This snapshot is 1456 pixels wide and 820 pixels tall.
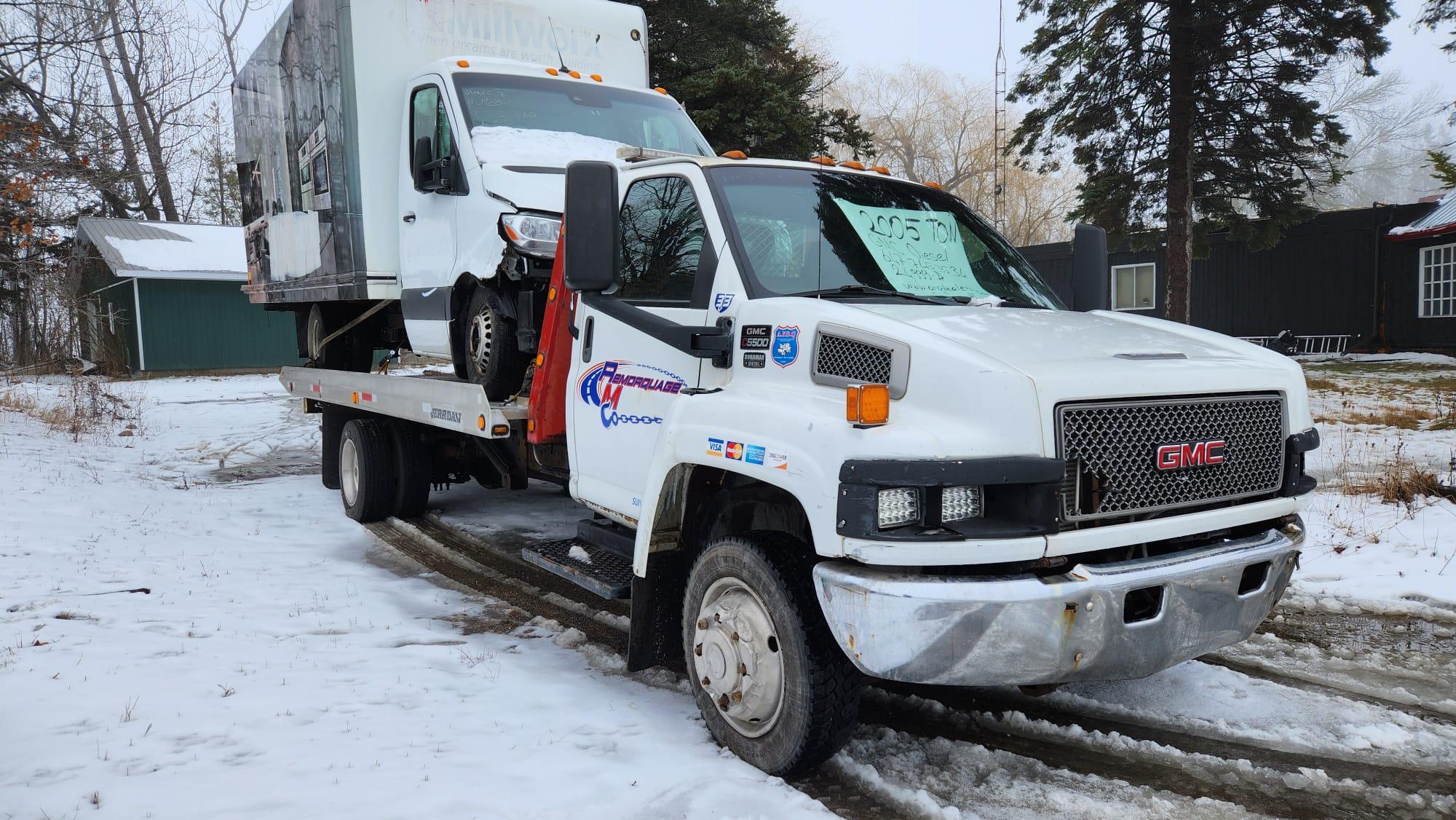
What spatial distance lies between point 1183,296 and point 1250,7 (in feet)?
15.4

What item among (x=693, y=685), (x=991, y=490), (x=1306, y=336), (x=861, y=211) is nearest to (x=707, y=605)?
(x=693, y=685)

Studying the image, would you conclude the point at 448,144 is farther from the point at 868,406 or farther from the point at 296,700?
the point at 868,406

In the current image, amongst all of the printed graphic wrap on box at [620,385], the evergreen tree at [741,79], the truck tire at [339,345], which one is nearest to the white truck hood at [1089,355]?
the printed graphic wrap on box at [620,385]

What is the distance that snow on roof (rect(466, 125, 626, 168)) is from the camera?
6.08 metres

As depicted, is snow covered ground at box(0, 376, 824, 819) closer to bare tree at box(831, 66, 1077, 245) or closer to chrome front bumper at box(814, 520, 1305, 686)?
chrome front bumper at box(814, 520, 1305, 686)

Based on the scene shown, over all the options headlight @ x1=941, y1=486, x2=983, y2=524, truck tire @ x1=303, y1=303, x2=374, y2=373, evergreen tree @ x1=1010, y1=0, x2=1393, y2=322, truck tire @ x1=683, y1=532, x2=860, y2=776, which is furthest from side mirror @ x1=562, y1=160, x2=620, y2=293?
evergreen tree @ x1=1010, y1=0, x2=1393, y2=322

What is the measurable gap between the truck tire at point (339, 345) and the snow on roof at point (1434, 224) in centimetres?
2131

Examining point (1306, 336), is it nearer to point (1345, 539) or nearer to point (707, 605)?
point (1345, 539)

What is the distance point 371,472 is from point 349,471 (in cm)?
51

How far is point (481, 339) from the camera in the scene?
616cm

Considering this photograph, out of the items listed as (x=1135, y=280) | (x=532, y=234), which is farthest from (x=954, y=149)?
(x=532, y=234)

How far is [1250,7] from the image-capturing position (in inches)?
616

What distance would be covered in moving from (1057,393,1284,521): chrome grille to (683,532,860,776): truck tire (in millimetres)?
923

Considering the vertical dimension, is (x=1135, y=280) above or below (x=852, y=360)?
above
